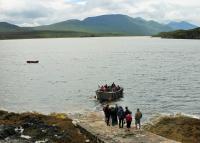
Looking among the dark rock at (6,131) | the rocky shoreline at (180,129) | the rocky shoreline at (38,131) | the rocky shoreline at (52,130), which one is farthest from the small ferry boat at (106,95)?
the dark rock at (6,131)

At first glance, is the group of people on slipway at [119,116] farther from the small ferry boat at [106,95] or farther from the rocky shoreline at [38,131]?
the small ferry boat at [106,95]

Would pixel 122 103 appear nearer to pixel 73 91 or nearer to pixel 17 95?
pixel 73 91

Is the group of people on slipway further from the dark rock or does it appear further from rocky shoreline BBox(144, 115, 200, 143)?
the dark rock

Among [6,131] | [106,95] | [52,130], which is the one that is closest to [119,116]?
[52,130]

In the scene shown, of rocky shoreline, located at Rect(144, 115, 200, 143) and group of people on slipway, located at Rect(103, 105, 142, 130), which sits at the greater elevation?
group of people on slipway, located at Rect(103, 105, 142, 130)

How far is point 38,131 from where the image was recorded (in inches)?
1231

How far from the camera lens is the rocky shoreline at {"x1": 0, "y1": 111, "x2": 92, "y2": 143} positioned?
97.3 ft

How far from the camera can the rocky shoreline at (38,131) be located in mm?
29672

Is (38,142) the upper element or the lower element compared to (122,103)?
upper

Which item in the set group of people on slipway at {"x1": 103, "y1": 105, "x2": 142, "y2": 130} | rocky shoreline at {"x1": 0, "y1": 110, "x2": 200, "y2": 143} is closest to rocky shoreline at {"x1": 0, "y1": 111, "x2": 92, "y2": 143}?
rocky shoreline at {"x1": 0, "y1": 110, "x2": 200, "y2": 143}

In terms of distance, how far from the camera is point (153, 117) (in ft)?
173

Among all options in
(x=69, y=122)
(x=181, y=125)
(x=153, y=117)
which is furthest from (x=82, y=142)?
(x=153, y=117)

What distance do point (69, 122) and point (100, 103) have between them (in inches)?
1201

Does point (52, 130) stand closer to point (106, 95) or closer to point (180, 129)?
point (180, 129)
